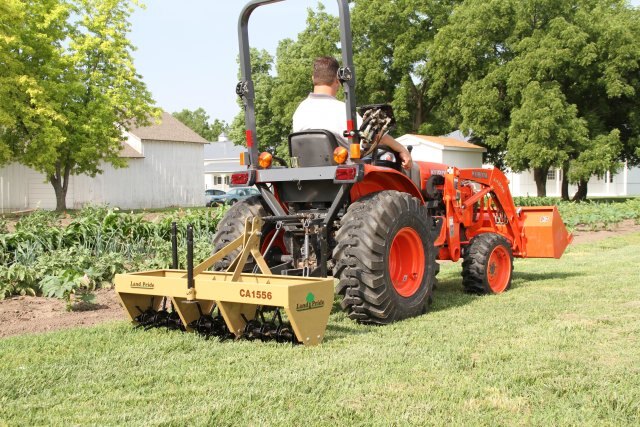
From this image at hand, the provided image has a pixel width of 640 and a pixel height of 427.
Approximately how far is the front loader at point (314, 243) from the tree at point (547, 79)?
27.0 metres

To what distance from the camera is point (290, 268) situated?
251 inches

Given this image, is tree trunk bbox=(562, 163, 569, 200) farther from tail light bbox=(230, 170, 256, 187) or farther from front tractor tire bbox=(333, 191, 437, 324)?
tail light bbox=(230, 170, 256, 187)

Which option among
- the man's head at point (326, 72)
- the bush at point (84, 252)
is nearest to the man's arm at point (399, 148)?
the man's head at point (326, 72)

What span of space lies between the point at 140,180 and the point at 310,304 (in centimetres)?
3887

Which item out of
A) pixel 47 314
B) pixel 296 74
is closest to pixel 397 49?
pixel 296 74

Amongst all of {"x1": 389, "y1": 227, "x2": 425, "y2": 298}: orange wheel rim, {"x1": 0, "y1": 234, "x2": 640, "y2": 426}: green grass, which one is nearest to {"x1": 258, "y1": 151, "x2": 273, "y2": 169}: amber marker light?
{"x1": 389, "y1": 227, "x2": 425, "y2": 298}: orange wheel rim

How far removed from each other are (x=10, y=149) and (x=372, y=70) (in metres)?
18.5

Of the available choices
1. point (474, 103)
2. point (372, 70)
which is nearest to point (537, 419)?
point (474, 103)

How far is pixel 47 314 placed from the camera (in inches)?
273

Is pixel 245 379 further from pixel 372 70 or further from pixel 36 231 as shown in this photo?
pixel 372 70

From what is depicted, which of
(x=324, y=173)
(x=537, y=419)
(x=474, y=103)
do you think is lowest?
(x=537, y=419)

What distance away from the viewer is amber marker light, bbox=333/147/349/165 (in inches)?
236

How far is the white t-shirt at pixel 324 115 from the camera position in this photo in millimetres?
6391

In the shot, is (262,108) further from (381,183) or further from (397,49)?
(381,183)
